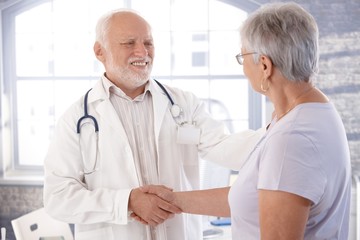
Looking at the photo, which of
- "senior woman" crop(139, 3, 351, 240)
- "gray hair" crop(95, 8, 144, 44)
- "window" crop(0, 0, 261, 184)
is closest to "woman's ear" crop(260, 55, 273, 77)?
"senior woman" crop(139, 3, 351, 240)

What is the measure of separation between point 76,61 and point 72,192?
3254mm

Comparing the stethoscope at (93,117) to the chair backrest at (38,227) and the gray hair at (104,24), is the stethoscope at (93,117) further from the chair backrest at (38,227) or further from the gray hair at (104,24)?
the chair backrest at (38,227)

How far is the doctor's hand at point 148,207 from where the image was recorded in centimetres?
201

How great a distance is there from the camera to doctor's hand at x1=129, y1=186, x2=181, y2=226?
201 cm

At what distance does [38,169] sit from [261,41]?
14.0 ft

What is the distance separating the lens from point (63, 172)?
2086 millimetres

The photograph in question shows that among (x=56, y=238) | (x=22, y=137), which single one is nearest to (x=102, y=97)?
(x=56, y=238)

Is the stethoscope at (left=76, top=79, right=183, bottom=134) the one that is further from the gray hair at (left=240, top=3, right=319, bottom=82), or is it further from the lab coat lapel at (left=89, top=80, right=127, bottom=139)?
the gray hair at (left=240, top=3, right=319, bottom=82)

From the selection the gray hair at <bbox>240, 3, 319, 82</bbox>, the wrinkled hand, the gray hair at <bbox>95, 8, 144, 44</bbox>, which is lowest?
the wrinkled hand

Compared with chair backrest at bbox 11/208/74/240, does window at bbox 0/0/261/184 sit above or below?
above

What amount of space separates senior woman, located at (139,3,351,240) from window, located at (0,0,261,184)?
3630 mm

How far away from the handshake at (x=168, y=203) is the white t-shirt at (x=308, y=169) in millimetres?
658

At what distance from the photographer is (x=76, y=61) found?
5121 millimetres

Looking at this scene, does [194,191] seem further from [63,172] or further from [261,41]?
[261,41]
